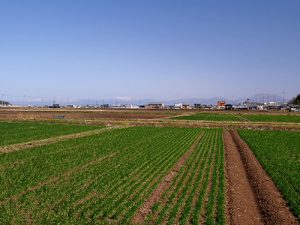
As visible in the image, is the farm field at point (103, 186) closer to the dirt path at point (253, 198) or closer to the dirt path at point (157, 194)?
the dirt path at point (157, 194)

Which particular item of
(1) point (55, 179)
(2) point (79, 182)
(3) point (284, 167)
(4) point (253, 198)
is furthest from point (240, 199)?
(3) point (284, 167)

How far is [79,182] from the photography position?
19062 millimetres

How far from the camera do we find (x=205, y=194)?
17203 millimetres

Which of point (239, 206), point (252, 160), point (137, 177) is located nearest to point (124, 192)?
point (137, 177)

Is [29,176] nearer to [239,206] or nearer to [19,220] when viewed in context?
[19,220]

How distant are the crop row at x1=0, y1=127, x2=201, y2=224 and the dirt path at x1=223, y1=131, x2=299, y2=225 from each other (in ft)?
12.5

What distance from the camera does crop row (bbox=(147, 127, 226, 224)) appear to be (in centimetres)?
1367

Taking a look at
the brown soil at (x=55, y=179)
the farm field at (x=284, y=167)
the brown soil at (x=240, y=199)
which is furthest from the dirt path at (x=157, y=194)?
the farm field at (x=284, y=167)

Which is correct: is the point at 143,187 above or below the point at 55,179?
below

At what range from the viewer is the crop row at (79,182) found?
13.9 m

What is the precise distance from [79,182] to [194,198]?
603 centimetres

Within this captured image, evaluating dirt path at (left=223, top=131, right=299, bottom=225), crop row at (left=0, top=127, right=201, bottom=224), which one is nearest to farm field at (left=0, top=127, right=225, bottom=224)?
crop row at (left=0, top=127, right=201, bottom=224)

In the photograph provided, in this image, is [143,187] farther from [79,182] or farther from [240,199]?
[240,199]

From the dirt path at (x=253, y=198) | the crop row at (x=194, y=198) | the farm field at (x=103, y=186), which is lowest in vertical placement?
the dirt path at (x=253, y=198)
